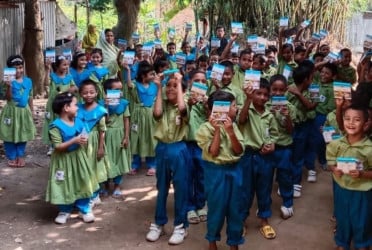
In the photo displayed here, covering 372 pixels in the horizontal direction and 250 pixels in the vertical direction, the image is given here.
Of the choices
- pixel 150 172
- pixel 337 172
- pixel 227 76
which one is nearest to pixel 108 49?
pixel 150 172

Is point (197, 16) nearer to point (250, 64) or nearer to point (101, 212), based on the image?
point (250, 64)

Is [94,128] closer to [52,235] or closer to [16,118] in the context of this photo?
[52,235]

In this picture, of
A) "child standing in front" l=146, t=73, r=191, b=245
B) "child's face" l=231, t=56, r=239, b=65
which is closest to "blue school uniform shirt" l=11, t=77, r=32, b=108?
"child's face" l=231, t=56, r=239, b=65

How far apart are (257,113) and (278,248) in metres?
1.07

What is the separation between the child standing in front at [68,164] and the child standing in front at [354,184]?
79.3 inches

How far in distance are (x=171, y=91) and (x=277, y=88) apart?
1.00 m

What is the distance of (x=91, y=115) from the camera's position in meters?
4.55

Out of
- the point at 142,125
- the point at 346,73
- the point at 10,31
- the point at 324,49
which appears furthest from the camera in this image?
the point at 10,31

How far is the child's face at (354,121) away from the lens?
10.7ft

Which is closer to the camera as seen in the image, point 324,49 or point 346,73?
point 346,73

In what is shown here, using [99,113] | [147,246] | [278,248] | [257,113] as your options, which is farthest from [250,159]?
[99,113]

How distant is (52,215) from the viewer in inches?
183

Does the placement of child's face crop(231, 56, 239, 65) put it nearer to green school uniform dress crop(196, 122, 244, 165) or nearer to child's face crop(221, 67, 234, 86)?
child's face crop(221, 67, 234, 86)

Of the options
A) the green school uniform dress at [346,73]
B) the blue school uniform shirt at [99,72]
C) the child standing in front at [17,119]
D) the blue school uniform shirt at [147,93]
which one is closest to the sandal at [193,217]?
the blue school uniform shirt at [147,93]
